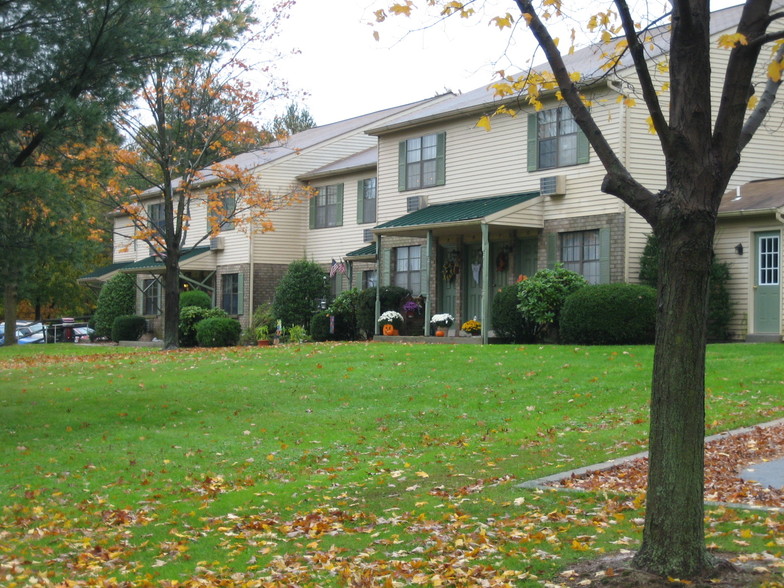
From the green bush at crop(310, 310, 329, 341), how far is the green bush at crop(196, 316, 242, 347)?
103 inches

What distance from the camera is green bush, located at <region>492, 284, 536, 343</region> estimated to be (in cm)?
2155

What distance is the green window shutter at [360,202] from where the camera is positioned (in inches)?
1240

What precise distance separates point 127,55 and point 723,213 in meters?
12.7

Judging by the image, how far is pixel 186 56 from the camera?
47.6 ft

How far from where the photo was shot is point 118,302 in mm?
40062

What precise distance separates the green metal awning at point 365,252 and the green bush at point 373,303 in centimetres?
241

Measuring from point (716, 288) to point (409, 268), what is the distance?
9.53 metres

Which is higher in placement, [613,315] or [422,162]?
[422,162]

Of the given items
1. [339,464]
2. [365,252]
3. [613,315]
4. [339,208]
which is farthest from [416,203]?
[339,464]

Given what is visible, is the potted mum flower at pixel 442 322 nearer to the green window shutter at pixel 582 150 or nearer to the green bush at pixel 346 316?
the green bush at pixel 346 316

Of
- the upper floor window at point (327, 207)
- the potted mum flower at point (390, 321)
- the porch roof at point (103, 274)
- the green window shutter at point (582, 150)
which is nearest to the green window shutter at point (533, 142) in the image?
the green window shutter at point (582, 150)

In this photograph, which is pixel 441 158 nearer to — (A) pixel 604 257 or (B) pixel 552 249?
(B) pixel 552 249

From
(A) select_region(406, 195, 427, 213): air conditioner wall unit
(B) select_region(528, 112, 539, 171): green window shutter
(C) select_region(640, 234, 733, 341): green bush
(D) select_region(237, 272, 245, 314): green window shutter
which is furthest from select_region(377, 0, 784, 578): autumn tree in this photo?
(D) select_region(237, 272, 245, 314): green window shutter

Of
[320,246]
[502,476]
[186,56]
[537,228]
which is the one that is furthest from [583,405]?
[320,246]
